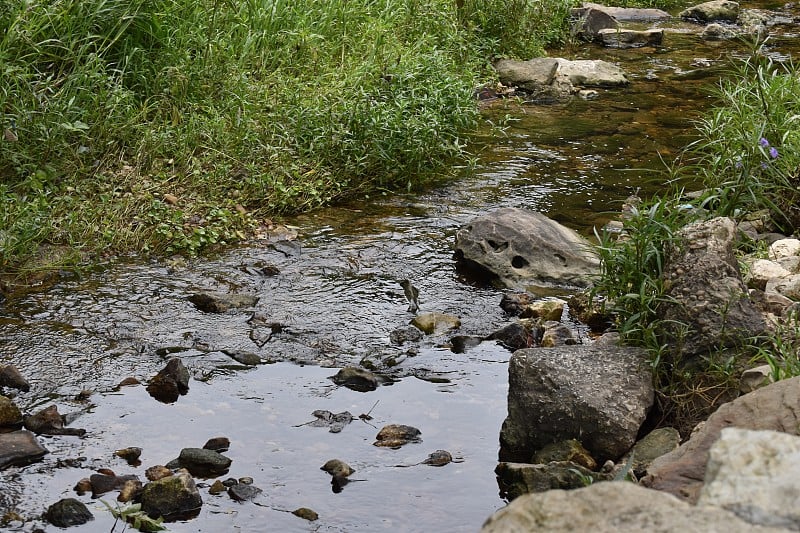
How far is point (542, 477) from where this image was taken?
3.88 m

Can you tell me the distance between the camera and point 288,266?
20.5 ft

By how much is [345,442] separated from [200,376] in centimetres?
97

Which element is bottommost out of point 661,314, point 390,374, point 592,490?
point 390,374

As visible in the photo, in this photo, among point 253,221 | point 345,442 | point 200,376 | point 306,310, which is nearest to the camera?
point 345,442

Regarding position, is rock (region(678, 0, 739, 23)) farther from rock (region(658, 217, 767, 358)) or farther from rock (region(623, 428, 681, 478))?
rock (region(623, 428, 681, 478))

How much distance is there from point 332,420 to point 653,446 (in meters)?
1.41

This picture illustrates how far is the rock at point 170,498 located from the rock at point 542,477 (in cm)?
124

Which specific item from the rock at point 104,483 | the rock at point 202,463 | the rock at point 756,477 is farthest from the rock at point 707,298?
the rock at point 104,483

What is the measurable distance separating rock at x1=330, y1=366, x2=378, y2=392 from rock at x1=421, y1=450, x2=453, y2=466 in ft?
2.18

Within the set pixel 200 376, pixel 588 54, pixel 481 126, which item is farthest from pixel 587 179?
pixel 588 54

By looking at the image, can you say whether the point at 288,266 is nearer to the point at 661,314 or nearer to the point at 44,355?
the point at 44,355

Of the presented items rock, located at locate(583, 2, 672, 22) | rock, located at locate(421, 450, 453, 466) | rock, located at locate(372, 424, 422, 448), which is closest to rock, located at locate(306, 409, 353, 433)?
rock, located at locate(372, 424, 422, 448)

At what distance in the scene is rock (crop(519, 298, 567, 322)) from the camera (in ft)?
18.3

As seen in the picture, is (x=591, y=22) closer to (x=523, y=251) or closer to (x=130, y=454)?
(x=523, y=251)
